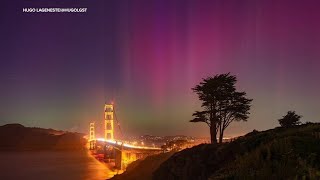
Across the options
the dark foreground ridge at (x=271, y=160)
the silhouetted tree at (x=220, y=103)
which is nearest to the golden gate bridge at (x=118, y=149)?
the silhouetted tree at (x=220, y=103)

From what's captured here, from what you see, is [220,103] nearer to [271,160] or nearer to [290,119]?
[290,119]

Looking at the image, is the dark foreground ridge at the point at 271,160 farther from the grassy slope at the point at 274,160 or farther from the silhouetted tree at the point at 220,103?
the silhouetted tree at the point at 220,103

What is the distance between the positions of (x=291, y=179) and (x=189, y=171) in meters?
8.92

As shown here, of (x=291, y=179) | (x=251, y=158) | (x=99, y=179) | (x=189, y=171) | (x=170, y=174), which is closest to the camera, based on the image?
(x=291, y=179)

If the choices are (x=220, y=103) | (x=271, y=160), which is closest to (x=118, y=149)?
(x=220, y=103)

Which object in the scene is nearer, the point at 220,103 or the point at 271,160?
the point at 271,160

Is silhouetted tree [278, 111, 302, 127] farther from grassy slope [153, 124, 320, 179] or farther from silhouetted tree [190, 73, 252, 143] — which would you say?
grassy slope [153, 124, 320, 179]

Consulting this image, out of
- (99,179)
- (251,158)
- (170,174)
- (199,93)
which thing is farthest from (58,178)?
(251,158)

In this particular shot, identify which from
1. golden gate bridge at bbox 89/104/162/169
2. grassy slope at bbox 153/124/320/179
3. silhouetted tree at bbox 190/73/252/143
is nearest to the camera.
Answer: grassy slope at bbox 153/124/320/179

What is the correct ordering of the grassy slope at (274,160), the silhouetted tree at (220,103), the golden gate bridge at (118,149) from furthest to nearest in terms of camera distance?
the golden gate bridge at (118,149)
the silhouetted tree at (220,103)
the grassy slope at (274,160)

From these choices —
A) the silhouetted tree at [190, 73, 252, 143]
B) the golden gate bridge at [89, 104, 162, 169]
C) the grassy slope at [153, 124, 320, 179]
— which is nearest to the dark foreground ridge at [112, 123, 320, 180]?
the grassy slope at [153, 124, 320, 179]

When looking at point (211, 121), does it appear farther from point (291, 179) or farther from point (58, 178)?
point (58, 178)

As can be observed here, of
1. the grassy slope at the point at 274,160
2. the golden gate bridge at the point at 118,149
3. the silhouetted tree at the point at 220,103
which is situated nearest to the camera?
the grassy slope at the point at 274,160

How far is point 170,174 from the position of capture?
1984cm
